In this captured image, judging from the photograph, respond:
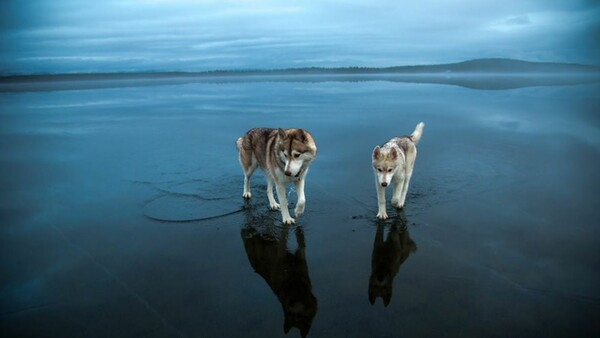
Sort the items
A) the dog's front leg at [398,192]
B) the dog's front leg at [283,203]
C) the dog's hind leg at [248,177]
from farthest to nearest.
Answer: the dog's hind leg at [248,177], the dog's front leg at [398,192], the dog's front leg at [283,203]

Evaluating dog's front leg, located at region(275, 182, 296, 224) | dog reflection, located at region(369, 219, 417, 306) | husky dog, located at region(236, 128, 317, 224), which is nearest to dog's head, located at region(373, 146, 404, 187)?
dog reflection, located at region(369, 219, 417, 306)

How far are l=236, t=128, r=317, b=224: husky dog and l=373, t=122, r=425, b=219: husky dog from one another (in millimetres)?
A: 1202

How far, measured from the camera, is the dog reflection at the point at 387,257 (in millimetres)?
5070

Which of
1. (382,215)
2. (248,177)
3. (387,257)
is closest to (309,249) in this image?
(387,257)

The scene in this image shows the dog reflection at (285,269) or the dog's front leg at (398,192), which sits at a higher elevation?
the dog's front leg at (398,192)

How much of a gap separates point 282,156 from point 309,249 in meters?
1.62

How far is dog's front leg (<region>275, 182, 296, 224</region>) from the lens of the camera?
682 cm

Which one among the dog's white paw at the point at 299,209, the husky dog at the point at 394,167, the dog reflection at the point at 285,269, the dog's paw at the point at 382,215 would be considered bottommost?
the dog reflection at the point at 285,269

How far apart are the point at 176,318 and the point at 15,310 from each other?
213 centimetres

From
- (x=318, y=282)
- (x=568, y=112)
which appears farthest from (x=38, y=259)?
(x=568, y=112)

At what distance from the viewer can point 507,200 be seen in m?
7.92

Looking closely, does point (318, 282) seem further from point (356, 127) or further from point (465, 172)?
point (356, 127)

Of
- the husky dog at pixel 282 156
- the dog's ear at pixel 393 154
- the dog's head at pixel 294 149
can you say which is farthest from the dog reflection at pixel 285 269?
the dog's ear at pixel 393 154

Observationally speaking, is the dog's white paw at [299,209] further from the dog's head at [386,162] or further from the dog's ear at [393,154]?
the dog's ear at [393,154]
